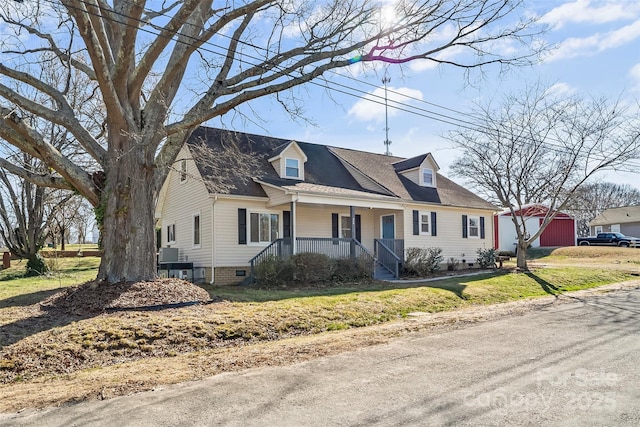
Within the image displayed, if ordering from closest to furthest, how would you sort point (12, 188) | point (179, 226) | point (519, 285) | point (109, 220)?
point (109, 220) < point (519, 285) < point (179, 226) < point (12, 188)

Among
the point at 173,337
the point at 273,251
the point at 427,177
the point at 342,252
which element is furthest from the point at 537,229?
the point at 173,337

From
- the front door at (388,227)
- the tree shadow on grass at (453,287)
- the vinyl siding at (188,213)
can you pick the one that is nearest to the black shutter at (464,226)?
the front door at (388,227)

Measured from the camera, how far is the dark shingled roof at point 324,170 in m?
18.6

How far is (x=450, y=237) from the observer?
938 inches

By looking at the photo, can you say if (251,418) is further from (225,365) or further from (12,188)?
(12,188)

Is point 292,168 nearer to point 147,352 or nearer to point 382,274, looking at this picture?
point 382,274

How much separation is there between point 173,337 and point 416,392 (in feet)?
15.7

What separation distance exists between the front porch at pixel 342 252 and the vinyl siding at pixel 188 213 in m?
2.28

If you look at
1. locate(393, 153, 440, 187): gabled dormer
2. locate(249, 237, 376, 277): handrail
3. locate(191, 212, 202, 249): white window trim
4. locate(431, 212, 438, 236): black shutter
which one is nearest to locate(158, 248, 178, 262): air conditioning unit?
locate(191, 212, 202, 249): white window trim

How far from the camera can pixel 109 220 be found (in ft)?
38.1

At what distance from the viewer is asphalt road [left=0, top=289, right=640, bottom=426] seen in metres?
Result: 4.41

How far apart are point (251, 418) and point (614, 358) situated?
5.12 metres

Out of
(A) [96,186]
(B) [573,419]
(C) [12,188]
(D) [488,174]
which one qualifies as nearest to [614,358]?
(B) [573,419]

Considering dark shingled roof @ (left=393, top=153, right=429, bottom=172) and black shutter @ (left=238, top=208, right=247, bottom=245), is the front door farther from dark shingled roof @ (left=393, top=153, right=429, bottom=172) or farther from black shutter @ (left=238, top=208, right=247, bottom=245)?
black shutter @ (left=238, top=208, right=247, bottom=245)
